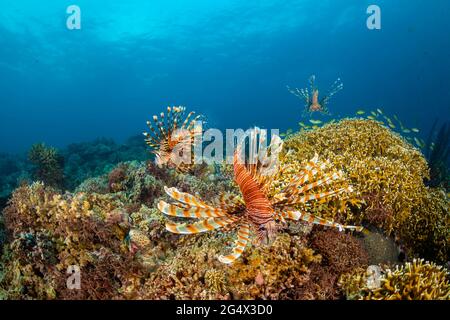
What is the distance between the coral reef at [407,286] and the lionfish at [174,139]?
4354mm

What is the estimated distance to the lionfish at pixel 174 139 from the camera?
653 centimetres

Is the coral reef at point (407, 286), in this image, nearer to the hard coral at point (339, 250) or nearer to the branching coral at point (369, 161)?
the hard coral at point (339, 250)

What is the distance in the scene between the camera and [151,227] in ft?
14.5

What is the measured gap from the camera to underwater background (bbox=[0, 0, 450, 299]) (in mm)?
3605

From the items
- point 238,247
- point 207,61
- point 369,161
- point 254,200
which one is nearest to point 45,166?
point 254,200

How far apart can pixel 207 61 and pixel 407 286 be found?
252 feet

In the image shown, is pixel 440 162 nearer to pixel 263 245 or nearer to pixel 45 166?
pixel 263 245

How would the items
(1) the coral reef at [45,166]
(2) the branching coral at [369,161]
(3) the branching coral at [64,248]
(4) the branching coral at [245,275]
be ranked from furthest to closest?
(1) the coral reef at [45,166] < (2) the branching coral at [369,161] < (3) the branching coral at [64,248] < (4) the branching coral at [245,275]

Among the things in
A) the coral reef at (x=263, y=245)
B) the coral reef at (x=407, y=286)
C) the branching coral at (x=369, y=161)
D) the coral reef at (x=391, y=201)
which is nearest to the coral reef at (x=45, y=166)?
the coral reef at (x=263, y=245)

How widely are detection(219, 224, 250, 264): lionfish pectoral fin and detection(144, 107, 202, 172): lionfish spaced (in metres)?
3.86

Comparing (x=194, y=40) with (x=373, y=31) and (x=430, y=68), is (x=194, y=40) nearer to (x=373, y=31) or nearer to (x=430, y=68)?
(x=373, y=31)

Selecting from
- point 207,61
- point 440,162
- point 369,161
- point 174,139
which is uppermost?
point 207,61

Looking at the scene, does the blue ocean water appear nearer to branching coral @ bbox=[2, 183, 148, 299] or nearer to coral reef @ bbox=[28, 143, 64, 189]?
coral reef @ bbox=[28, 143, 64, 189]

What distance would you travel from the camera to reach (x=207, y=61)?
75125mm
